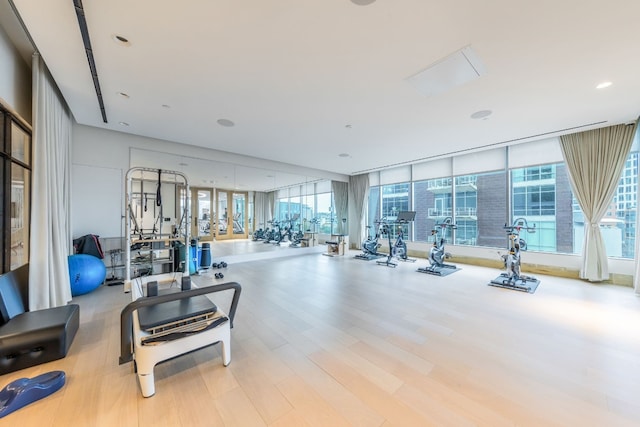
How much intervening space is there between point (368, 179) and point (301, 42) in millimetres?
6875

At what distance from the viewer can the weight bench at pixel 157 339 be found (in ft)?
5.46

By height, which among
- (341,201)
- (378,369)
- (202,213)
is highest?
(341,201)

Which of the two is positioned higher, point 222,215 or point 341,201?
point 341,201

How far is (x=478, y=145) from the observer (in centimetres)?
542

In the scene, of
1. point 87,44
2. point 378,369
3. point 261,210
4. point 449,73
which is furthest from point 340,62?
point 261,210

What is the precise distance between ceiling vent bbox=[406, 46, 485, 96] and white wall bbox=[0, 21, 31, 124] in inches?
169

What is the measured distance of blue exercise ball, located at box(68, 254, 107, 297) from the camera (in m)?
3.58

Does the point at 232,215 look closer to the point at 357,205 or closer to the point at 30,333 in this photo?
the point at 357,205

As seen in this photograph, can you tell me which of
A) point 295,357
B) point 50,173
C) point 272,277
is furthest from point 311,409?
point 50,173

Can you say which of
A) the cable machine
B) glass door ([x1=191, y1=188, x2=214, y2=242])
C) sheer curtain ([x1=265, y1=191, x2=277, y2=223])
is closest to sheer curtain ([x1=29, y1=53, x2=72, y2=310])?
the cable machine

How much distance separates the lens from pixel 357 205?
9148 mm

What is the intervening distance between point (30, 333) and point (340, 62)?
3.75 meters

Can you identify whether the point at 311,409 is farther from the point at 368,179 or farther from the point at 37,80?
the point at 368,179

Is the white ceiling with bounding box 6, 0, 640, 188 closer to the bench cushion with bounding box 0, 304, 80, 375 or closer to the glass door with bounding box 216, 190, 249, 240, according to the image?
the bench cushion with bounding box 0, 304, 80, 375
